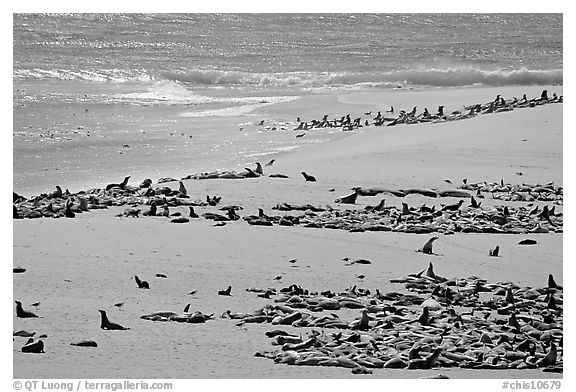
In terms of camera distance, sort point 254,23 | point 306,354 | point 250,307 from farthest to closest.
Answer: point 254,23
point 250,307
point 306,354

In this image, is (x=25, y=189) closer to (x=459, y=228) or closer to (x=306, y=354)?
(x=459, y=228)

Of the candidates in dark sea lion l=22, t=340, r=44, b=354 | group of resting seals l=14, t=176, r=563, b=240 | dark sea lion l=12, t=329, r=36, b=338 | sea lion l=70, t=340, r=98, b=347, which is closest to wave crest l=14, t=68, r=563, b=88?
group of resting seals l=14, t=176, r=563, b=240

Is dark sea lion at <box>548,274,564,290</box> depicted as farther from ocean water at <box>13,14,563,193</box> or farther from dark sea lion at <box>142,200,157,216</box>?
ocean water at <box>13,14,563,193</box>

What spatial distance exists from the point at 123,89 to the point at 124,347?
20928 mm

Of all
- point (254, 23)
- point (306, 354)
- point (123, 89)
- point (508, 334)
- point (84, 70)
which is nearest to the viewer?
point (306, 354)

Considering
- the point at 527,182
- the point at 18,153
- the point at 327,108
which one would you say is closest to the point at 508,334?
the point at 527,182

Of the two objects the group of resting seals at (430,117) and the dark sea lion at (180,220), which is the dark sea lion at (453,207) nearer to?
the dark sea lion at (180,220)

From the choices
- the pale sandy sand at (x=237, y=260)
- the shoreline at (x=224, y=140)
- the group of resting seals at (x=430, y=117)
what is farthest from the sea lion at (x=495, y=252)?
the group of resting seals at (x=430, y=117)

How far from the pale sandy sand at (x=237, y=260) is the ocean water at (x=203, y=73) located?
299cm

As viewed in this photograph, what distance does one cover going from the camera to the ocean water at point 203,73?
52.4 ft

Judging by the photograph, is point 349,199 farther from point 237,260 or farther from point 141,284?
point 141,284

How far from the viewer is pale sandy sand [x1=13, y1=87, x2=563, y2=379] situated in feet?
19.9

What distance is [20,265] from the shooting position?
8.03m

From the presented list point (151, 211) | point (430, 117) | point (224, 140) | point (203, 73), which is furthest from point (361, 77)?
point (151, 211)
